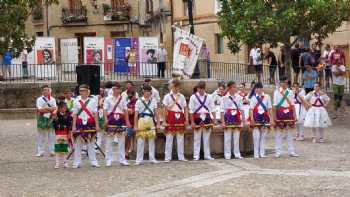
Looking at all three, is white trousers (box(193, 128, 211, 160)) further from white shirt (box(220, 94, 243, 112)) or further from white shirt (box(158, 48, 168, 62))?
white shirt (box(158, 48, 168, 62))

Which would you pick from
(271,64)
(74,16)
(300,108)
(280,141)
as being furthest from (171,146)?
(74,16)

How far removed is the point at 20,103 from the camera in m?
32.0

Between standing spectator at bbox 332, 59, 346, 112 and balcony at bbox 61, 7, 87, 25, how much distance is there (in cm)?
3577

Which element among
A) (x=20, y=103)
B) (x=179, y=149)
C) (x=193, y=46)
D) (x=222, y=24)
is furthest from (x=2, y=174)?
(x=20, y=103)

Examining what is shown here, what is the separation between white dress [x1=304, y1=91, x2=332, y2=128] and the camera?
66.6 ft

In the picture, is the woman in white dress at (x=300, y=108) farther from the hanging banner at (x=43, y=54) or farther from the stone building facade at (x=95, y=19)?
the stone building facade at (x=95, y=19)

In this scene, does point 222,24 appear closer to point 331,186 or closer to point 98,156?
point 98,156

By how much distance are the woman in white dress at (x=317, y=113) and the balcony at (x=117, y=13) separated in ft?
128

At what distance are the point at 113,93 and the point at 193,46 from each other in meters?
9.68

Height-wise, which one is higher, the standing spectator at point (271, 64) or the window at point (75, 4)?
the window at point (75, 4)

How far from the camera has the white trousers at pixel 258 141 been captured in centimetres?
1753

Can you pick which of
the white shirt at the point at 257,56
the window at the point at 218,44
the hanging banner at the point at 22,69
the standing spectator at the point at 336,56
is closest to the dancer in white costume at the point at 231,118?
the standing spectator at the point at 336,56

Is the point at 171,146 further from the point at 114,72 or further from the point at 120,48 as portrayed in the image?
the point at 120,48

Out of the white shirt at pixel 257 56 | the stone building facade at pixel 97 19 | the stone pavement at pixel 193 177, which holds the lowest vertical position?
the stone pavement at pixel 193 177
